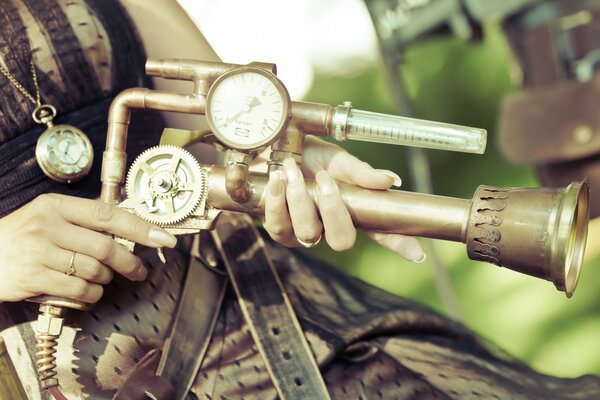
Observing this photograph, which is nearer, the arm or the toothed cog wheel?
the toothed cog wheel

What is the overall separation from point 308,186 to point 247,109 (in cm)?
8

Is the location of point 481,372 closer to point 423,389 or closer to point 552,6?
point 423,389

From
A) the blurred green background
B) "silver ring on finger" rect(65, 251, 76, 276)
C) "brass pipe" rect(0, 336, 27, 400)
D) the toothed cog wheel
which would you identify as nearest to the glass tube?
the toothed cog wheel

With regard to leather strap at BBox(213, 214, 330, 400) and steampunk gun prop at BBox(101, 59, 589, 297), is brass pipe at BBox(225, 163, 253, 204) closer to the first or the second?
steampunk gun prop at BBox(101, 59, 589, 297)

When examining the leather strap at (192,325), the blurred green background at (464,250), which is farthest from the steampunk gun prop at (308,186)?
the blurred green background at (464,250)

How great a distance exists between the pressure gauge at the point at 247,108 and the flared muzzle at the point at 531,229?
167 millimetres

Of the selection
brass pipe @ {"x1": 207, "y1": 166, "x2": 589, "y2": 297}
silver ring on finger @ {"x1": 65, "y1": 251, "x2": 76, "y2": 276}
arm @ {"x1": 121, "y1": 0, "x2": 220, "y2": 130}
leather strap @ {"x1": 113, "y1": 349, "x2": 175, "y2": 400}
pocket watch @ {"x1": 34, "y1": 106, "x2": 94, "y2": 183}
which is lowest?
leather strap @ {"x1": 113, "y1": 349, "x2": 175, "y2": 400}

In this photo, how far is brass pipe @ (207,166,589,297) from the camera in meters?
0.53

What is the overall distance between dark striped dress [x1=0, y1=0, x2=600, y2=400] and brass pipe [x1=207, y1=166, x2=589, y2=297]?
5.8 inches

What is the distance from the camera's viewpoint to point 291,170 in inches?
22.7

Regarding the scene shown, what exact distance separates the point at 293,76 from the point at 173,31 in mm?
1115

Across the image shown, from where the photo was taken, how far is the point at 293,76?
6.29 ft

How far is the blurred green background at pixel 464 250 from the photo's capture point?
147 cm

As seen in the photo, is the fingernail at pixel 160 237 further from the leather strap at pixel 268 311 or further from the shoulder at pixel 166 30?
the shoulder at pixel 166 30
